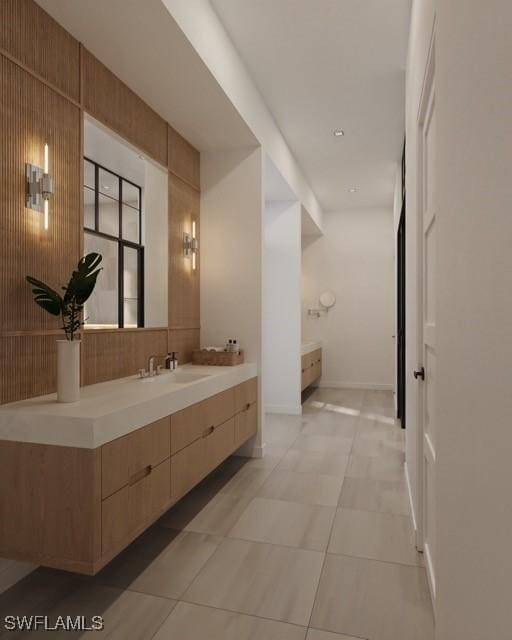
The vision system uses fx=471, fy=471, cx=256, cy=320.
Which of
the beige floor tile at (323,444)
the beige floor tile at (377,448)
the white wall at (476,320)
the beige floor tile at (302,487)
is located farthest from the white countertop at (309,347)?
the white wall at (476,320)

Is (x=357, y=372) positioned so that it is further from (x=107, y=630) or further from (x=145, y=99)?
(x=107, y=630)

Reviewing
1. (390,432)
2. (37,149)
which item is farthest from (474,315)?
(390,432)

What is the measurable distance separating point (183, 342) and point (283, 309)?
7.08 ft

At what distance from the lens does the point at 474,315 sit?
A: 839 mm

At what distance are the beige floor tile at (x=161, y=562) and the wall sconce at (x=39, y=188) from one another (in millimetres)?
1569

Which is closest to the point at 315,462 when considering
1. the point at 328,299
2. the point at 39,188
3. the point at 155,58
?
the point at 39,188

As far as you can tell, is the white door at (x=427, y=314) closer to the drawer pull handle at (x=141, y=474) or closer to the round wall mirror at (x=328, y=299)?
the drawer pull handle at (x=141, y=474)

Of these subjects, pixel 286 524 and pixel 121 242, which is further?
pixel 121 242

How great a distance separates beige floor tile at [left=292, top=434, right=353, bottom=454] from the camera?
4012 mm

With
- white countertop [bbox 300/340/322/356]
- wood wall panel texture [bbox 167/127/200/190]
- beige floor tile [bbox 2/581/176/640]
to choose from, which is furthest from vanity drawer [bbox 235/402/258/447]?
white countertop [bbox 300/340/322/356]

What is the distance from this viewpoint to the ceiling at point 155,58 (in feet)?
7.13

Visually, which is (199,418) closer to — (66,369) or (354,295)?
(66,369)

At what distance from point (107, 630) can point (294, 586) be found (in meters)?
0.75

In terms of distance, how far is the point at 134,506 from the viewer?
1986 mm
